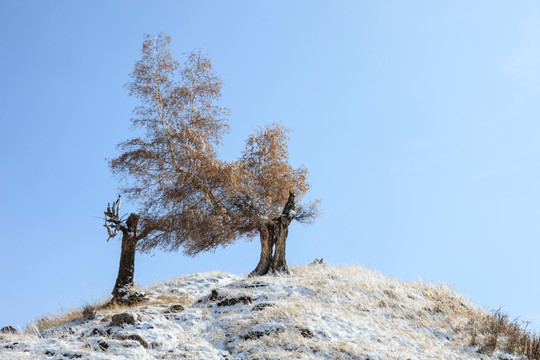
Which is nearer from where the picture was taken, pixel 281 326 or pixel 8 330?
pixel 281 326

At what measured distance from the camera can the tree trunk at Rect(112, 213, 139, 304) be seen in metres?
19.0

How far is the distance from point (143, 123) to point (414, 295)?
13.7 m

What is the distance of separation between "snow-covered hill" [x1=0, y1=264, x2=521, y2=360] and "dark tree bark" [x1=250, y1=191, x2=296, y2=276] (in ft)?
6.16

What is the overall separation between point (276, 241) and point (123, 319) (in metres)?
9.24

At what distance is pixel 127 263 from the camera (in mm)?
20000

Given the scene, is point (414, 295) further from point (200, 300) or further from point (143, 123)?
point (143, 123)

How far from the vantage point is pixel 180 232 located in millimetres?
21344

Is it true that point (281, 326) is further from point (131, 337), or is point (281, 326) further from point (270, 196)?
point (270, 196)

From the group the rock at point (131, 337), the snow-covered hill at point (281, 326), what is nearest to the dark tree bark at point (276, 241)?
the snow-covered hill at point (281, 326)

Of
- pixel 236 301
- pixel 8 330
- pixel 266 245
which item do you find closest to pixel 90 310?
pixel 8 330

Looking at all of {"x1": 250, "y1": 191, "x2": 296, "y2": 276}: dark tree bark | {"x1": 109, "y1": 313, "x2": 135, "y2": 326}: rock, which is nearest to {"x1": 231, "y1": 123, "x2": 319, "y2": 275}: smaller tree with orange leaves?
{"x1": 250, "y1": 191, "x2": 296, "y2": 276}: dark tree bark

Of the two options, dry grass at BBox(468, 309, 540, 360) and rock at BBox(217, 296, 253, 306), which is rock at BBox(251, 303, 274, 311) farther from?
dry grass at BBox(468, 309, 540, 360)

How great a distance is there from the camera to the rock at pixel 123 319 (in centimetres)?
1392

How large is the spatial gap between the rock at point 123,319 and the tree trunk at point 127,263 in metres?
4.62
